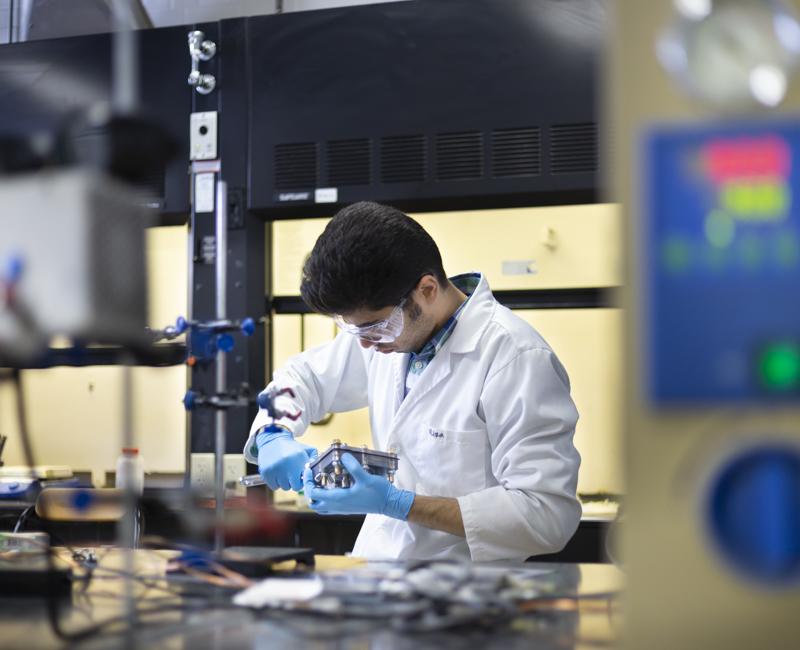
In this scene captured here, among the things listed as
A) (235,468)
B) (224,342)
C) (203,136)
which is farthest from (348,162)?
(224,342)

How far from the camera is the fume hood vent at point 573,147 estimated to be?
9.48 feet

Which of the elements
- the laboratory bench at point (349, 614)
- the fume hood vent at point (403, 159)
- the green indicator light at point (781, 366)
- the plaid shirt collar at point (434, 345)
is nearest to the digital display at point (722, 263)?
the green indicator light at point (781, 366)

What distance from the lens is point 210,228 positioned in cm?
320

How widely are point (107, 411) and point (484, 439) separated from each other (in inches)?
72.9

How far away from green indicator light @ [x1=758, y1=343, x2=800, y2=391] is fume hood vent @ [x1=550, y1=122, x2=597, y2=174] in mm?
2412

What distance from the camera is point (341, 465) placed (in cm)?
197

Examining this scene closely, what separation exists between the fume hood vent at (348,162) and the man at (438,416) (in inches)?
36.1

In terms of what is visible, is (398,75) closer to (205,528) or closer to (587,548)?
(587,548)

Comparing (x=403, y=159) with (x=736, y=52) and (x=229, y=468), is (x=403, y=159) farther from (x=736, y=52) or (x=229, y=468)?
(x=736, y=52)

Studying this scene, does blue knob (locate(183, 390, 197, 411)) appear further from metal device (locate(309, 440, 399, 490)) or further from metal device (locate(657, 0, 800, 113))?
metal device (locate(657, 0, 800, 113))

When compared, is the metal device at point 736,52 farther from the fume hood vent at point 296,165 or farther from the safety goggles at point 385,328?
the fume hood vent at point 296,165

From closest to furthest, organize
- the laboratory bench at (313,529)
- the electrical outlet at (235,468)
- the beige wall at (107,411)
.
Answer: the laboratory bench at (313,529)
the electrical outlet at (235,468)
the beige wall at (107,411)

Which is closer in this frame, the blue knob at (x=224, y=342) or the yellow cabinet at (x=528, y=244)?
the blue knob at (x=224, y=342)

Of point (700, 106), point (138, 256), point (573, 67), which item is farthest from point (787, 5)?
point (573, 67)
